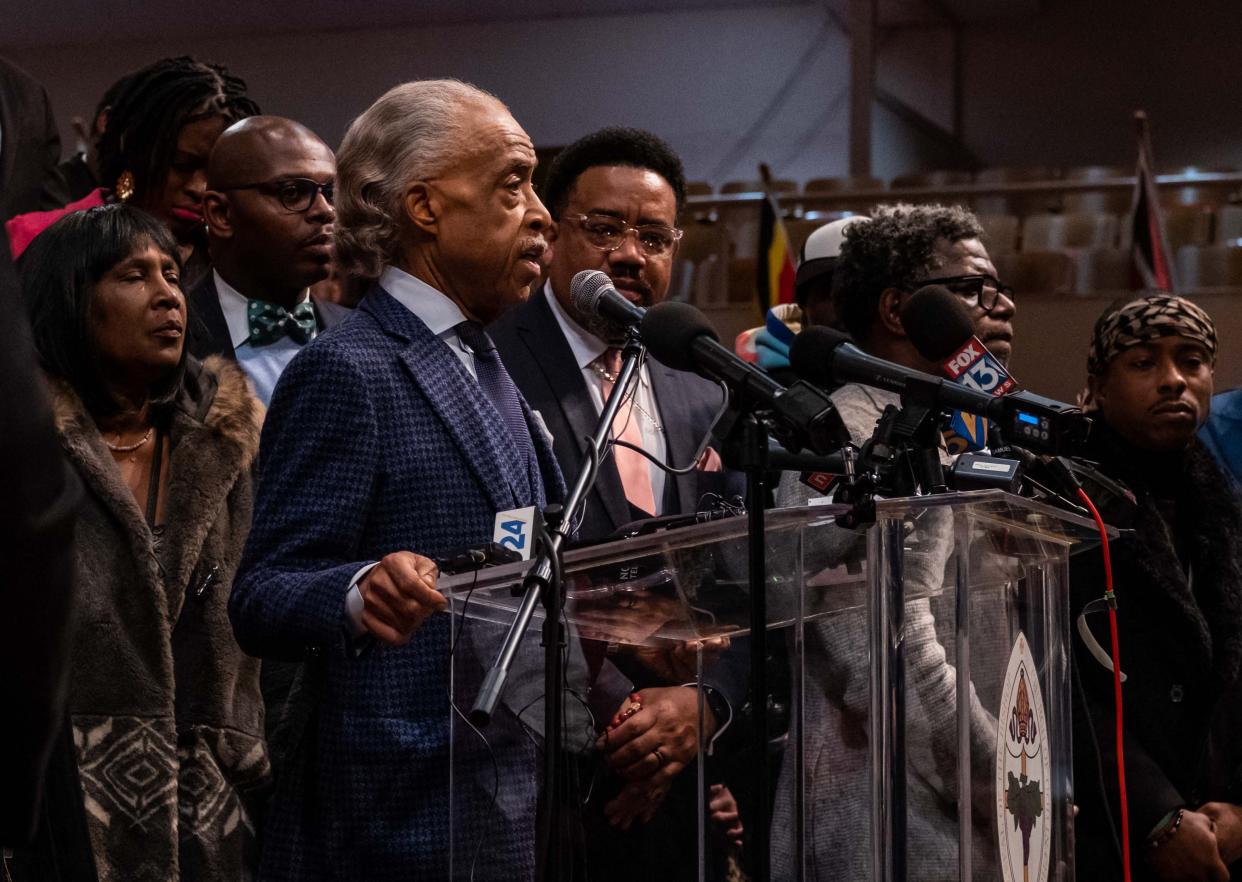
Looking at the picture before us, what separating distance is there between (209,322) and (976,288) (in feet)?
4.73

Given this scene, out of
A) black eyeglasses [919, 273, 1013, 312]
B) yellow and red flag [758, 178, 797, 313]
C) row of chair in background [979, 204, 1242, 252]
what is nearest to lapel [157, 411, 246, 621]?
black eyeglasses [919, 273, 1013, 312]

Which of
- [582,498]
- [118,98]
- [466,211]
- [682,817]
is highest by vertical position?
[118,98]

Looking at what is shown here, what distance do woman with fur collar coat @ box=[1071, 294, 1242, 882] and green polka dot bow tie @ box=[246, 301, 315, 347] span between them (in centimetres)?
157

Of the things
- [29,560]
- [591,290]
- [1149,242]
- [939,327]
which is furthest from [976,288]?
Answer: [1149,242]

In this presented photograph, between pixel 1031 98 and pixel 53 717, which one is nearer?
pixel 53 717

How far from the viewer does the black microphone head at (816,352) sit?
79.0 inches

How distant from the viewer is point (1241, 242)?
9.02 m

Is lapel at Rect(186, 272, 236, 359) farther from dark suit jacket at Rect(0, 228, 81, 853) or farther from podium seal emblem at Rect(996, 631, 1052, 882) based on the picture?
dark suit jacket at Rect(0, 228, 81, 853)

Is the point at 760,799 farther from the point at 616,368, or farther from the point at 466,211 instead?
the point at 616,368

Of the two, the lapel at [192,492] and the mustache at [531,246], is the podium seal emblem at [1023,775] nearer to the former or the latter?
the mustache at [531,246]

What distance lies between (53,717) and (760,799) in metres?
0.85

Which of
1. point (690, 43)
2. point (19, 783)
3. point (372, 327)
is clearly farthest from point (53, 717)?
point (690, 43)

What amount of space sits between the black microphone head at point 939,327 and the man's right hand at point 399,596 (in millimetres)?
A: 712

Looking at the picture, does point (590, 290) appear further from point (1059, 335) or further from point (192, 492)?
point (1059, 335)
